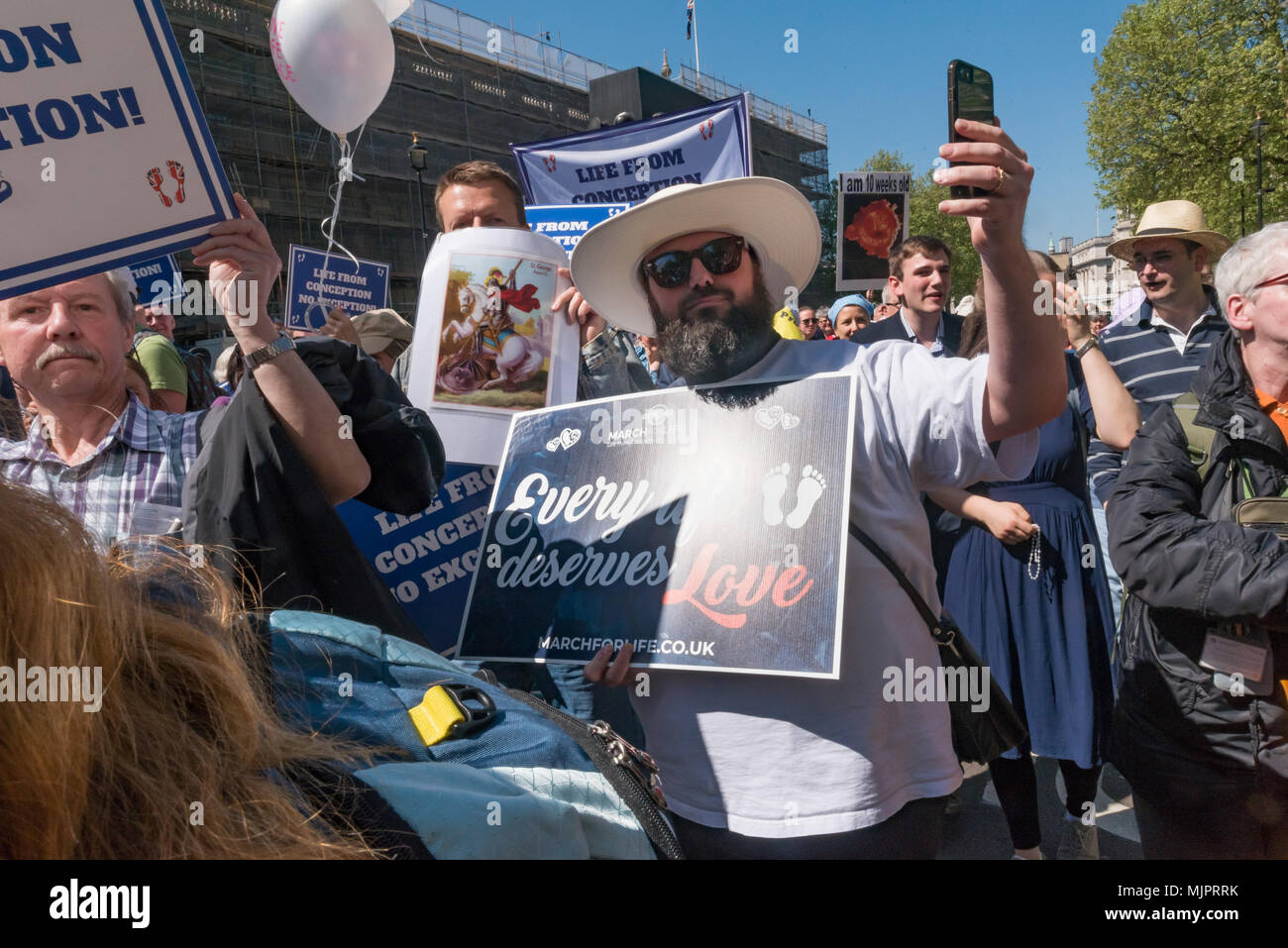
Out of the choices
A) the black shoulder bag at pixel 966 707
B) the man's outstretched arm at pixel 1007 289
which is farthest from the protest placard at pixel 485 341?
the man's outstretched arm at pixel 1007 289

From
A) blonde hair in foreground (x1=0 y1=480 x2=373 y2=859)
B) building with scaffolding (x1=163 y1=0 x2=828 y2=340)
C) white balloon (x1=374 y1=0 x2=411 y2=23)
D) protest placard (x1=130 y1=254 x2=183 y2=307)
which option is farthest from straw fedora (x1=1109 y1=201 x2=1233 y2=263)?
building with scaffolding (x1=163 y1=0 x2=828 y2=340)

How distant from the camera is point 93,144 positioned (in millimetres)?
1517

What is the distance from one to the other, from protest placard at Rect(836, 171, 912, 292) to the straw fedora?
48.3 inches

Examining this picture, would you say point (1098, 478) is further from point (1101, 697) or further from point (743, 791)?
point (743, 791)

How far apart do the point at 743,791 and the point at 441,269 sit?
1505 millimetres

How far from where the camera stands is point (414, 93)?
1118 inches

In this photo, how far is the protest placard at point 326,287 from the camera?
20.7 ft

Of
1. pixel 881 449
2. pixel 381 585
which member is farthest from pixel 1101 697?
pixel 381 585

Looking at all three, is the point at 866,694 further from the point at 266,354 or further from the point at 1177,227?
the point at 1177,227

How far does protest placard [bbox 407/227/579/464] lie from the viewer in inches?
88.8

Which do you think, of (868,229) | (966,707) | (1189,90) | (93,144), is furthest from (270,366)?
(1189,90)

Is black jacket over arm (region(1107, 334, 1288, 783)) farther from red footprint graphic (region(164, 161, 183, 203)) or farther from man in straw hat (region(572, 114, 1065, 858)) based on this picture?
red footprint graphic (region(164, 161, 183, 203))

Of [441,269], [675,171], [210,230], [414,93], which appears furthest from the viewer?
[414,93]

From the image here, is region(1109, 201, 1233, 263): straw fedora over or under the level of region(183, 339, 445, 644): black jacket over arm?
over
